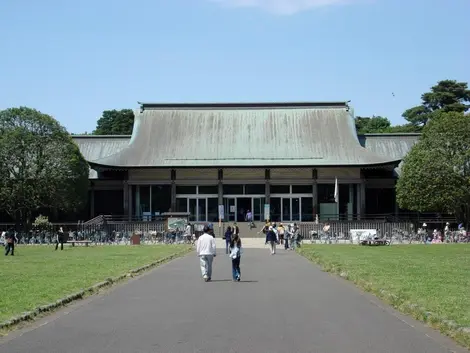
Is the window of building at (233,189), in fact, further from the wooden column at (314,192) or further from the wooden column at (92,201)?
the wooden column at (92,201)

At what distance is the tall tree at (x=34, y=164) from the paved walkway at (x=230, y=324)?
109 feet

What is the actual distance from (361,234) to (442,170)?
8.23 meters

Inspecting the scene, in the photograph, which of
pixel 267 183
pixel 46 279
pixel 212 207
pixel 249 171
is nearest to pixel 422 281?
pixel 46 279

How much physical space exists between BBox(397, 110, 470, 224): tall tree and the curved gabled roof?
6.02m

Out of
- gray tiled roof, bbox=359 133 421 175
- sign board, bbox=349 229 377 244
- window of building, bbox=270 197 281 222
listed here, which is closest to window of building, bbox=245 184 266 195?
window of building, bbox=270 197 281 222

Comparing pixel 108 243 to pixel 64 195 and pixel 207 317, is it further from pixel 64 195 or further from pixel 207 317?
pixel 207 317

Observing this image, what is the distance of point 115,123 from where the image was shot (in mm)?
103312

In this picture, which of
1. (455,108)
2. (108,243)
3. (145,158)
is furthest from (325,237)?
(455,108)

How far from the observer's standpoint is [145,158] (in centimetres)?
5816

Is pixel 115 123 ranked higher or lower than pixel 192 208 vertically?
higher

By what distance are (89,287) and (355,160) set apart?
42.4 meters

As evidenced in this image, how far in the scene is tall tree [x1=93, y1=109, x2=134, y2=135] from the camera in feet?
336

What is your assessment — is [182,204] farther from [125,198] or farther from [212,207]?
[125,198]

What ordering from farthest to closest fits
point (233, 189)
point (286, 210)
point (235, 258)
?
point (233, 189) < point (286, 210) < point (235, 258)
